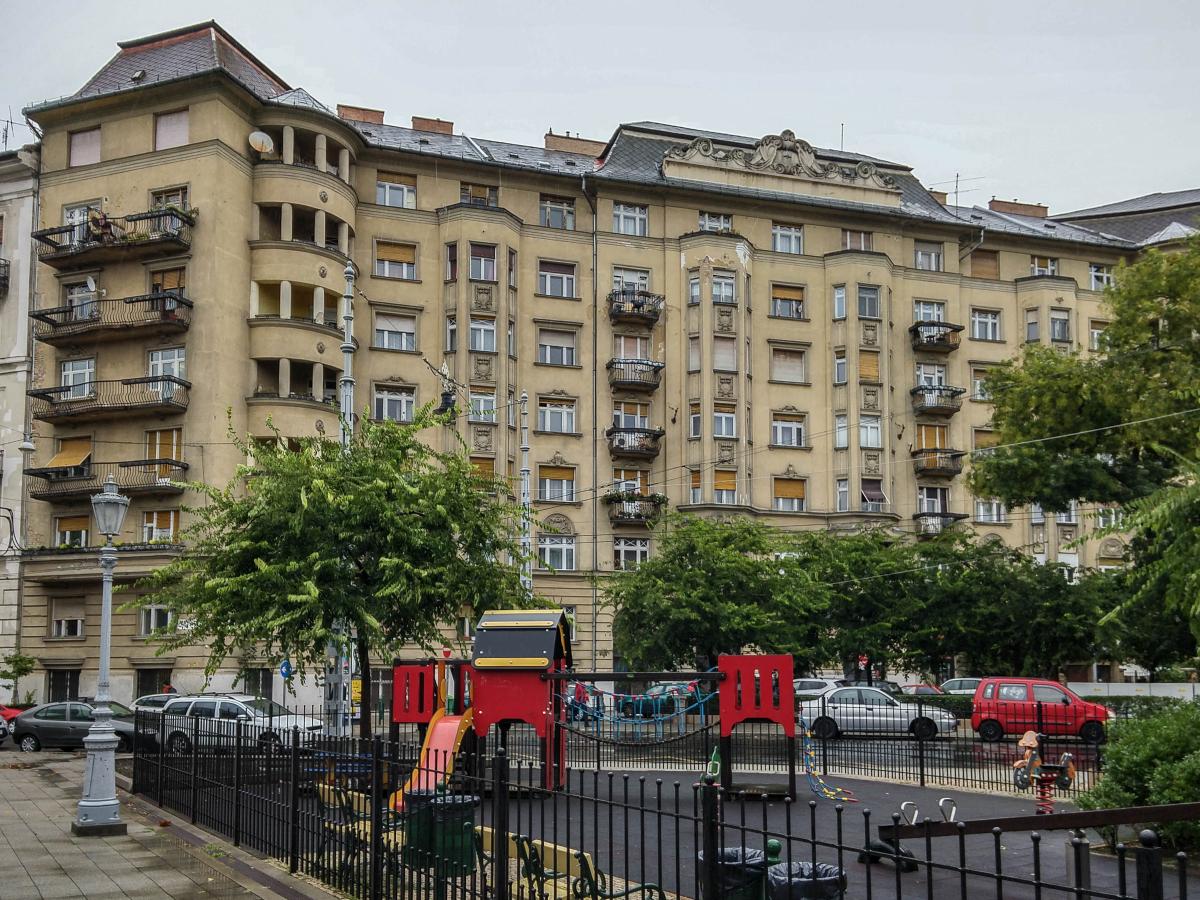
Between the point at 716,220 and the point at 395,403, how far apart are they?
15.1 metres

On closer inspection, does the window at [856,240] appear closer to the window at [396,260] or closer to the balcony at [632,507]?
the balcony at [632,507]

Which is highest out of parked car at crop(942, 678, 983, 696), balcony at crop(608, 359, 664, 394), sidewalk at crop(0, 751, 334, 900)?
balcony at crop(608, 359, 664, 394)

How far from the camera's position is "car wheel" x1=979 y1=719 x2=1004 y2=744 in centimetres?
3031

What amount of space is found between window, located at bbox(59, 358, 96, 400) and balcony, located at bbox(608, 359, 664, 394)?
18.8 m

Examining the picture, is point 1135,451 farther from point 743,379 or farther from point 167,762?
point 167,762

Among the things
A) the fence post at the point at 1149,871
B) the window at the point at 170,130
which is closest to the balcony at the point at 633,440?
the window at the point at 170,130

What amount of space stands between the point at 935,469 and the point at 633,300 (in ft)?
47.5

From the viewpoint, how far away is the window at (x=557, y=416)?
153ft

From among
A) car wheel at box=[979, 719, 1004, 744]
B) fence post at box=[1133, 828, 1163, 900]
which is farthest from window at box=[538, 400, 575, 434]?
fence post at box=[1133, 828, 1163, 900]

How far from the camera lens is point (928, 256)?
52.0 m

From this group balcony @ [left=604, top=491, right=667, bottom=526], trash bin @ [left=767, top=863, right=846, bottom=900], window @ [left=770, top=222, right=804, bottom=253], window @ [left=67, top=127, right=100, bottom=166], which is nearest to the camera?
trash bin @ [left=767, top=863, right=846, bottom=900]

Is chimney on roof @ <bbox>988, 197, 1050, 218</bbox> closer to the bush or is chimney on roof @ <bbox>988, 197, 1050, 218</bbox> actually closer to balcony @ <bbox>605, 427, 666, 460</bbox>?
balcony @ <bbox>605, 427, 666, 460</bbox>

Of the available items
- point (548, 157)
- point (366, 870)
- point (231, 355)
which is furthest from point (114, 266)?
point (366, 870)

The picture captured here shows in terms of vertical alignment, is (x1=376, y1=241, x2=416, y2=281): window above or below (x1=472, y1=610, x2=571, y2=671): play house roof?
above
